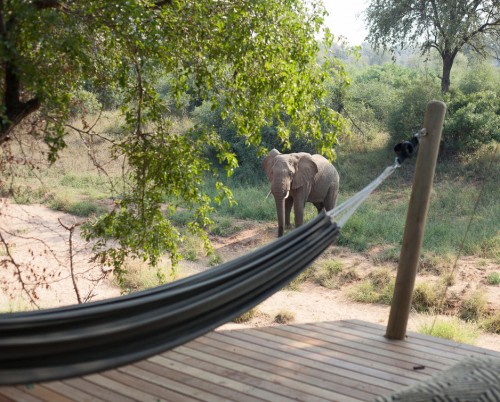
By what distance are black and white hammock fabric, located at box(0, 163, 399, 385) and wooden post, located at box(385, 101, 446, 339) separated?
567 millimetres

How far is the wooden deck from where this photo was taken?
227cm

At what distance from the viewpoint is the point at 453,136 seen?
1153cm

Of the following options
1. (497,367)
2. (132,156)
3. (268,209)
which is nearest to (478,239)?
(268,209)

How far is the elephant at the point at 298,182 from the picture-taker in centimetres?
831

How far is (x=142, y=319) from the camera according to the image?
1.83 meters

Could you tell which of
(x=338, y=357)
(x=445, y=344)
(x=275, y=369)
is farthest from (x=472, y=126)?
(x=275, y=369)

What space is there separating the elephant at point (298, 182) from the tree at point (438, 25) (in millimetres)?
5092

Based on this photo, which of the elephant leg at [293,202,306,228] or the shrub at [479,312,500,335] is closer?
the shrub at [479,312,500,335]

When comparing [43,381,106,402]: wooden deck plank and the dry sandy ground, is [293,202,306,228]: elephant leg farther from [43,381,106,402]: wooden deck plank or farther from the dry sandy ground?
[43,381,106,402]: wooden deck plank

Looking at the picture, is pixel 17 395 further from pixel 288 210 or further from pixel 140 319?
pixel 288 210

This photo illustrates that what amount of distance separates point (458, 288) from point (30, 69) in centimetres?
506

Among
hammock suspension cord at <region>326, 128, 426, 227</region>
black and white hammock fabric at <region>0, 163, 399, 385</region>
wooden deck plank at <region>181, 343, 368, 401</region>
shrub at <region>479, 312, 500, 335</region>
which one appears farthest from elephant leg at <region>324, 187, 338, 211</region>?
black and white hammock fabric at <region>0, 163, 399, 385</region>

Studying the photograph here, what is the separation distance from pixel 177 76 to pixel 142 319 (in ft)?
7.61

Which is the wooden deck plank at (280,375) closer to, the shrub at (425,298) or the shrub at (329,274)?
the shrub at (425,298)
